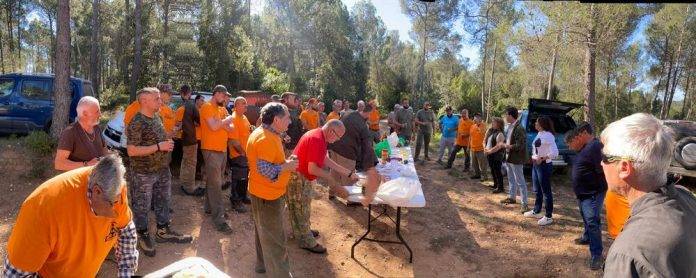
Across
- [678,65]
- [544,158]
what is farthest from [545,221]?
[678,65]

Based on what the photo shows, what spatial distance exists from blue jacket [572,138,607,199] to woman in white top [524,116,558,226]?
137cm

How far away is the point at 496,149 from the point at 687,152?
4062mm

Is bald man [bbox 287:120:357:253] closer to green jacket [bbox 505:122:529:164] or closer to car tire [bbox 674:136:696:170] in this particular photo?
green jacket [bbox 505:122:529:164]

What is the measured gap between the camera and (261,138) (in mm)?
3393

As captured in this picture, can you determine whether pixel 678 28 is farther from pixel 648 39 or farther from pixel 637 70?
pixel 637 70

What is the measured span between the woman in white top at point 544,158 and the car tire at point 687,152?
3999 millimetres

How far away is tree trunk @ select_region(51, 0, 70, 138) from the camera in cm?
690

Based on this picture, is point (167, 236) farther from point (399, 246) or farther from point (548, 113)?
point (548, 113)

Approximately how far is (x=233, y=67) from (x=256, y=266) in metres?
17.0

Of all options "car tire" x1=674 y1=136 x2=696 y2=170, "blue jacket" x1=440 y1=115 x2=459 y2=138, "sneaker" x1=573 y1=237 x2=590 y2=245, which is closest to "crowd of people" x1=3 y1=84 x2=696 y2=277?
"sneaker" x1=573 y1=237 x2=590 y2=245

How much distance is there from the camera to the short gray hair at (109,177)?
1.91 metres

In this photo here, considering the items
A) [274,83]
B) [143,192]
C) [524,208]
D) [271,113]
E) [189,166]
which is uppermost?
[274,83]

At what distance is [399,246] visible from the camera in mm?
5383

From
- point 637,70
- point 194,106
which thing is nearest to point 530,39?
point 194,106
